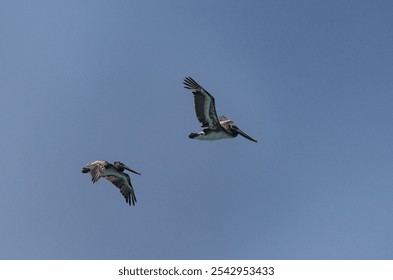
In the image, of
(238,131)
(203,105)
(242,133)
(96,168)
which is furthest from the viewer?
(242,133)

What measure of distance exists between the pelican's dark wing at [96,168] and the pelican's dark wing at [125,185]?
6.56 ft

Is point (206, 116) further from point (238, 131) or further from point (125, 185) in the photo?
point (125, 185)

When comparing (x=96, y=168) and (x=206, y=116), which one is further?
(x=96, y=168)

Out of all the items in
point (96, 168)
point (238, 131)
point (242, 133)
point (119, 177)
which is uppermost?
point (242, 133)

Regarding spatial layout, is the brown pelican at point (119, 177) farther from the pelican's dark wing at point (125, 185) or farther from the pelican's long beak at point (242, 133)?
the pelican's long beak at point (242, 133)

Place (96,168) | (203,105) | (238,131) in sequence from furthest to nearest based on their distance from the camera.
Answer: (238,131) → (96,168) → (203,105)

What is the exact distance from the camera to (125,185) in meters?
45.2

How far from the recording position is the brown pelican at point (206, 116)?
125ft

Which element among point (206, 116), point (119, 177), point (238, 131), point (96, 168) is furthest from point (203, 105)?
point (119, 177)

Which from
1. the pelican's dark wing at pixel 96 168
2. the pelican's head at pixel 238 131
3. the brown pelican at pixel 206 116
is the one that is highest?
the pelican's head at pixel 238 131

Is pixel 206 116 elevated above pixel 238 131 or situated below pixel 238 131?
below

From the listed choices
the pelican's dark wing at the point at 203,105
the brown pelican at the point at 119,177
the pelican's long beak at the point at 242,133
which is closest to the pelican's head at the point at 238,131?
the pelican's long beak at the point at 242,133

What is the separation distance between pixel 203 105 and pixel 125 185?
10.2 m
